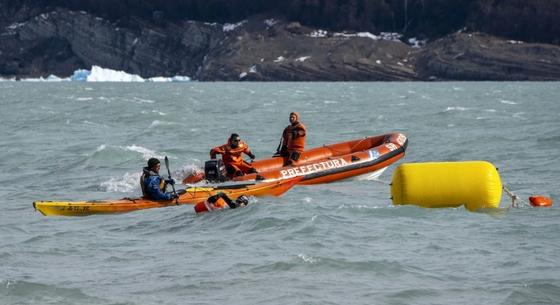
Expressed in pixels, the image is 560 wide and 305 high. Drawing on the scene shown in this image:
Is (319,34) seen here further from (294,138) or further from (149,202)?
(149,202)

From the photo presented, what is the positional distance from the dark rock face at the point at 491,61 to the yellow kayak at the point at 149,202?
12656 centimetres

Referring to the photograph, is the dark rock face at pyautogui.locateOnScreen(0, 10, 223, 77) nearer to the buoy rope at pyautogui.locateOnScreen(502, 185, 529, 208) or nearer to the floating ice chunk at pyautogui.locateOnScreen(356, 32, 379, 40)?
the floating ice chunk at pyautogui.locateOnScreen(356, 32, 379, 40)

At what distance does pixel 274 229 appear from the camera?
15492 mm

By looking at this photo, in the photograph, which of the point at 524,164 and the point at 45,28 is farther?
the point at 45,28

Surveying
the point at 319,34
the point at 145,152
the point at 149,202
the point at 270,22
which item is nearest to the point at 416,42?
the point at 319,34

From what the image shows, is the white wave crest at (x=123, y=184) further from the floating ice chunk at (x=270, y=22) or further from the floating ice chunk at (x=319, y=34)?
the floating ice chunk at (x=270, y=22)

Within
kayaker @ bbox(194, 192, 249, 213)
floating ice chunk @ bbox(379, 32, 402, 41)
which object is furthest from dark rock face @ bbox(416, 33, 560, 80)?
kayaker @ bbox(194, 192, 249, 213)

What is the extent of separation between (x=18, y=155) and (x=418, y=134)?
13943mm

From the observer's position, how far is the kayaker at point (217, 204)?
56.3ft

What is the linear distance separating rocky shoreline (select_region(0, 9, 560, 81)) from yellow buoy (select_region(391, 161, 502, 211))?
12872cm

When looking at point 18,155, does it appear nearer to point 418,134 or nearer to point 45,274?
point 418,134

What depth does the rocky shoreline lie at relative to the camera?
147 m

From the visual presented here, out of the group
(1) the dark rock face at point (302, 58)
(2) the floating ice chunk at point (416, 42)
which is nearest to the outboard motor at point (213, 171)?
(1) the dark rock face at point (302, 58)

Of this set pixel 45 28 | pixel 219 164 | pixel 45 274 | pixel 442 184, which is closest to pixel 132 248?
pixel 45 274
